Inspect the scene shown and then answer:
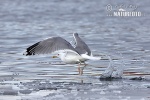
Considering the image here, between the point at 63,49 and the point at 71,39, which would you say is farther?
the point at 71,39

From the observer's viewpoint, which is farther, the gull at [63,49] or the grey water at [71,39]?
the gull at [63,49]

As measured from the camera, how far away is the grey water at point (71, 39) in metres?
10.7

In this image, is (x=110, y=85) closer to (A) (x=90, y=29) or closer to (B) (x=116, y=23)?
(A) (x=90, y=29)

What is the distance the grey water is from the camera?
10.7m

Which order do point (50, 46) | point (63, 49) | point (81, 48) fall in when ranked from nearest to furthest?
point (63, 49), point (50, 46), point (81, 48)

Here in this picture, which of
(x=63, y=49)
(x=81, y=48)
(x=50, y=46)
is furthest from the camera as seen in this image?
(x=81, y=48)

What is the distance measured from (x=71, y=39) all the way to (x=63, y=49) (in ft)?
32.5

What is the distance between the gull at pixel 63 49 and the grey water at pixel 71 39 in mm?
522

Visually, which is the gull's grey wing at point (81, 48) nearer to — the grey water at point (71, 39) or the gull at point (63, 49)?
the gull at point (63, 49)

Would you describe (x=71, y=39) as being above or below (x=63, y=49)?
above

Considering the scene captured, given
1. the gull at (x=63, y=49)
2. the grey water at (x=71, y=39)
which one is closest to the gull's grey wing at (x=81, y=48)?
the gull at (x=63, y=49)

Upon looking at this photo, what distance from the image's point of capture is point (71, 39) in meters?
21.5

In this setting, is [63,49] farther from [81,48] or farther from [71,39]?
[71,39]

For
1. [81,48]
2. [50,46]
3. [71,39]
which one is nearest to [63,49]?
[50,46]
